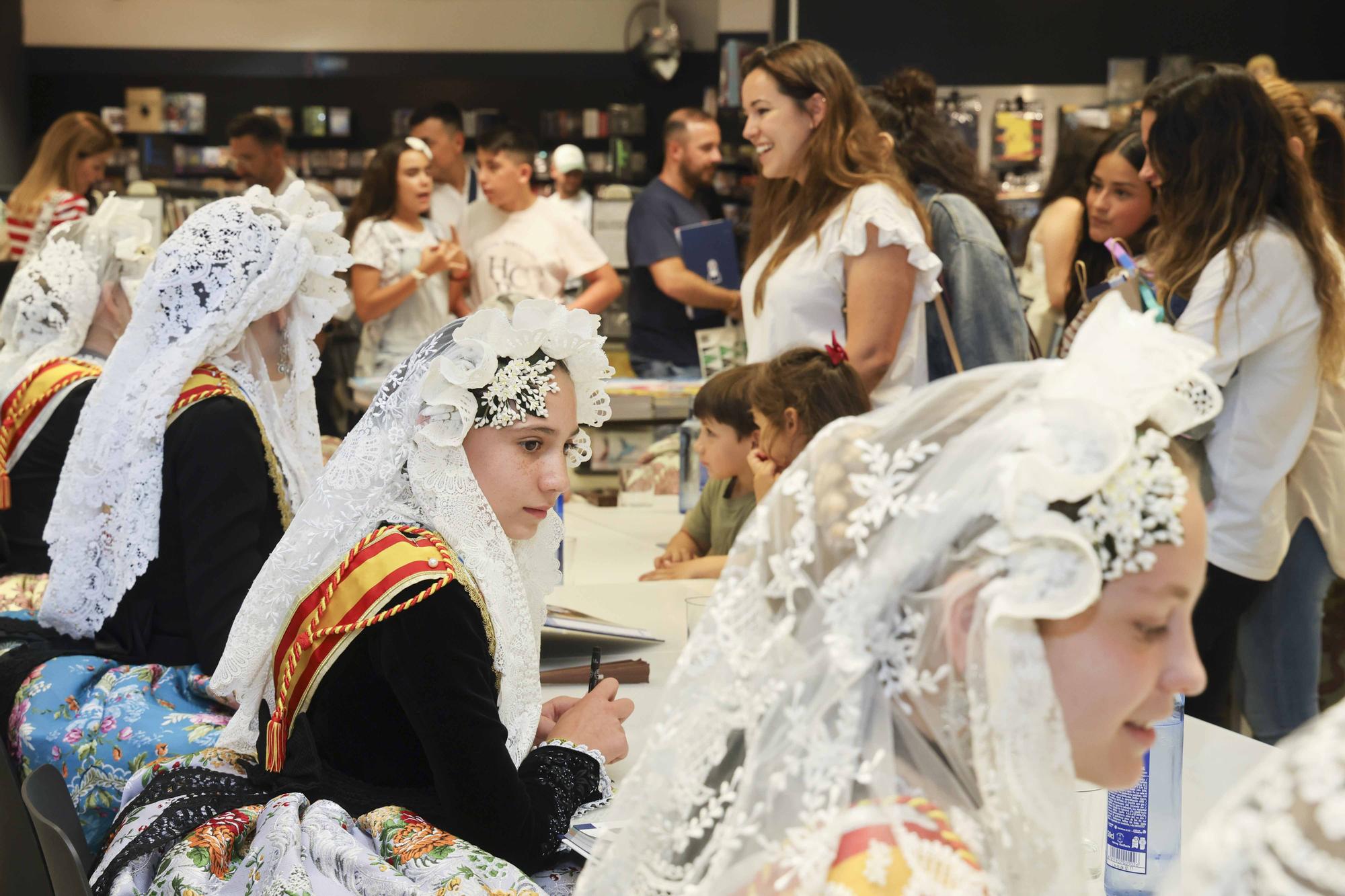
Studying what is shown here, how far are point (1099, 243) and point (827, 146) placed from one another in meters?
1.06

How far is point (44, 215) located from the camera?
5418mm

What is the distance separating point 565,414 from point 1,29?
10.9 m

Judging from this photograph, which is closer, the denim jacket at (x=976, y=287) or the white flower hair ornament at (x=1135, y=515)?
the white flower hair ornament at (x=1135, y=515)

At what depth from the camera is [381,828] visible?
4.97 ft

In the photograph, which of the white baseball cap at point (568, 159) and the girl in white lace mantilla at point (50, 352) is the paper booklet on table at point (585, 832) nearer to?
the girl in white lace mantilla at point (50, 352)

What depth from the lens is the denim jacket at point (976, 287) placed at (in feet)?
10.3

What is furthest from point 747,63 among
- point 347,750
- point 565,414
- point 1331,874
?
point 1331,874

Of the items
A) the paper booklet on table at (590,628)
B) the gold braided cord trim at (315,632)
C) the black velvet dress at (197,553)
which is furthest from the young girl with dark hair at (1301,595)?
the black velvet dress at (197,553)

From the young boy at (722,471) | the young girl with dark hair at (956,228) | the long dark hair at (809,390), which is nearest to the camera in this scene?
the long dark hair at (809,390)

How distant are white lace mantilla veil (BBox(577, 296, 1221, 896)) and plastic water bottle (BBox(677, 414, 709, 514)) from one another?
2469 millimetres

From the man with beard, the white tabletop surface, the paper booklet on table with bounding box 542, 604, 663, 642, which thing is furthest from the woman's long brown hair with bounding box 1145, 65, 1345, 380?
the man with beard

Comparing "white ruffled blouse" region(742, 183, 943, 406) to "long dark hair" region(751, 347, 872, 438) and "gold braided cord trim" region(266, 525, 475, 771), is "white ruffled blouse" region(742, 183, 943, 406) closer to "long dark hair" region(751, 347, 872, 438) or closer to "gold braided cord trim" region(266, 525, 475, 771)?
"long dark hair" region(751, 347, 872, 438)

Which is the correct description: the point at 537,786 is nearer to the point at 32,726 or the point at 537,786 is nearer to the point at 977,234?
the point at 32,726

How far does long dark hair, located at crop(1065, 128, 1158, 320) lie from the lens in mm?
3439
